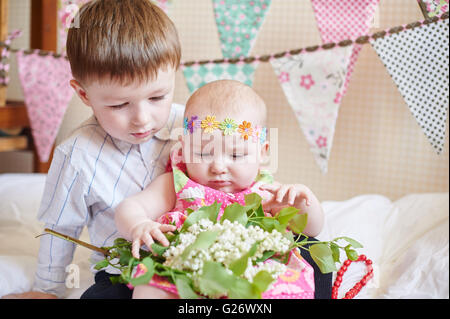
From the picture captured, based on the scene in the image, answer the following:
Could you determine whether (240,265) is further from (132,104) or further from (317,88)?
(317,88)

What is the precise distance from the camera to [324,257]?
876mm

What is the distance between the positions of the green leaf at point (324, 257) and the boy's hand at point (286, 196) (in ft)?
0.38

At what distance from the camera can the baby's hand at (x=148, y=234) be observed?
0.83 meters

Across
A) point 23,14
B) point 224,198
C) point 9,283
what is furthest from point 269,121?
point 23,14

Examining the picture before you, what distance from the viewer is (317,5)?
1580 mm

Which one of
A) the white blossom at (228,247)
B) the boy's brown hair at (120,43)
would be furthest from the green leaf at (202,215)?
the boy's brown hair at (120,43)

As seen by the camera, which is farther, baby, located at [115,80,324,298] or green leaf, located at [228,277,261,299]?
baby, located at [115,80,324,298]

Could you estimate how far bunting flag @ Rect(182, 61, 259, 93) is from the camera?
1.70 meters

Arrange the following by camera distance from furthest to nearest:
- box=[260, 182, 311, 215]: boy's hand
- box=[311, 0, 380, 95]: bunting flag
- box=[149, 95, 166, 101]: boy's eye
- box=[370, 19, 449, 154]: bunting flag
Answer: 1. box=[311, 0, 380, 95]: bunting flag
2. box=[370, 19, 449, 154]: bunting flag
3. box=[149, 95, 166, 101]: boy's eye
4. box=[260, 182, 311, 215]: boy's hand

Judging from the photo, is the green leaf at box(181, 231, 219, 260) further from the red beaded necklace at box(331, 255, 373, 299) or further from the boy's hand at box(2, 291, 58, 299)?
the boy's hand at box(2, 291, 58, 299)

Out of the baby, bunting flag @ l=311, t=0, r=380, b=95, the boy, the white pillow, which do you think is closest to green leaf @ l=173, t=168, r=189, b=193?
the baby

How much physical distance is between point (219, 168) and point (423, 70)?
2.67 feet

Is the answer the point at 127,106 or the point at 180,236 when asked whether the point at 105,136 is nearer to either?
the point at 127,106

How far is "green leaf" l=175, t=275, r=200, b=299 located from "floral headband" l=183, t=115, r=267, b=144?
1.20 ft
